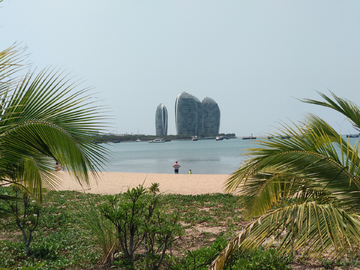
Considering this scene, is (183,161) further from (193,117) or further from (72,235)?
(193,117)

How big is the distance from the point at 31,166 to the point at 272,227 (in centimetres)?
339

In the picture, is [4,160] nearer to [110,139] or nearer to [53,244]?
[110,139]

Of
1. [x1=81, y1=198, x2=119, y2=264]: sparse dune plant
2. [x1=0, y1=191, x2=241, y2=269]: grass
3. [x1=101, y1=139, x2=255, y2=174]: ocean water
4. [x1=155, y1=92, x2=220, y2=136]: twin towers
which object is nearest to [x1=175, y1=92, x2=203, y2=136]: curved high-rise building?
[x1=155, y1=92, x2=220, y2=136]: twin towers

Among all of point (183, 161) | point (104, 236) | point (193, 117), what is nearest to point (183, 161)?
point (183, 161)

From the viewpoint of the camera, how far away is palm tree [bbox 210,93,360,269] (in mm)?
2184

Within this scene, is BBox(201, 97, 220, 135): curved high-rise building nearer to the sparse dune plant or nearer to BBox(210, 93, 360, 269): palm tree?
the sparse dune plant

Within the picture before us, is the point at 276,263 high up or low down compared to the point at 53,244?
up

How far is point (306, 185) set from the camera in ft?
9.84

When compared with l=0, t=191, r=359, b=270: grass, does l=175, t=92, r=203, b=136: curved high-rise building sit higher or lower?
higher

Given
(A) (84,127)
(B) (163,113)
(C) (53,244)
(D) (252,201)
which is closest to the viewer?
(A) (84,127)

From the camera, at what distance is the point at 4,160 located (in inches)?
113

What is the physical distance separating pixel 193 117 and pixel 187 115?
9.82ft

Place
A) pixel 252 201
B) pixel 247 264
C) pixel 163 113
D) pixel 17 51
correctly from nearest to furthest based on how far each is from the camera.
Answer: pixel 17 51 → pixel 247 264 → pixel 252 201 → pixel 163 113

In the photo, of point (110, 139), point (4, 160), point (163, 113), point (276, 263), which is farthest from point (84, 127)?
point (163, 113)
